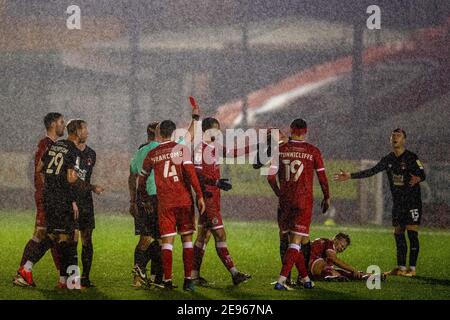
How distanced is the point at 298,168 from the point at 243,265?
341cm

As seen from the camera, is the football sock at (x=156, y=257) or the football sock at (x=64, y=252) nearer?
the football sock at (x=64, y=252)

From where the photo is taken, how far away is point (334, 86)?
34.5 m

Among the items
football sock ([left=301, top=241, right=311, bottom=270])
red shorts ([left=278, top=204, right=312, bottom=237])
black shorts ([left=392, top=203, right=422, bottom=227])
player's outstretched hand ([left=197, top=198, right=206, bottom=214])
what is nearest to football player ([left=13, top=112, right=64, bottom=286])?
player's outstretched hand ([left=197, top=198, right=206, bottom=214])

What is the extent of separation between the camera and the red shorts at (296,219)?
11.0 meters

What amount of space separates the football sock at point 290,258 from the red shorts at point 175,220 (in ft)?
3.87

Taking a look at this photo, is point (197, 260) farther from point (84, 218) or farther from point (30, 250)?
point (30, 250)

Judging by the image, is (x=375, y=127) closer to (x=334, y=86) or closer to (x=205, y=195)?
(x=334, y=86)

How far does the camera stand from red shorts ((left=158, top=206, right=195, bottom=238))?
10.7m

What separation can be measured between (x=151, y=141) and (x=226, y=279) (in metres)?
2.18

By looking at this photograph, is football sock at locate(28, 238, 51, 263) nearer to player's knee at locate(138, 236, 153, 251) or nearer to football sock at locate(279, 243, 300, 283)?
player's knee at locate(138, 236, 153, 251)

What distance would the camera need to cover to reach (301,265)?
11.1 metres

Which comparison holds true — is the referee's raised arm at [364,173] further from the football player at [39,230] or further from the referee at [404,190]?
the football player at [39,230]

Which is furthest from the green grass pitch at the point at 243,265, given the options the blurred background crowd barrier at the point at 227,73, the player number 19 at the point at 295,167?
the blurred background crowd barrier at the point at 227,73
